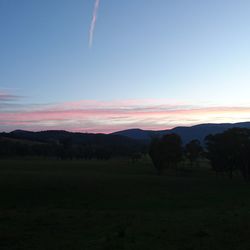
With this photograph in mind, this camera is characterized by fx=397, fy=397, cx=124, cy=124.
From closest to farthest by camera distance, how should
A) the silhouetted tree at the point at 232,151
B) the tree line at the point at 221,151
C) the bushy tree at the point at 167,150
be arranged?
the silhouetted tree at the point at 232,151, the tree line at the point at 221,151, the bushy tree at the point at 167,150

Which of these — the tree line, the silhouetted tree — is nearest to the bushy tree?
the tree line

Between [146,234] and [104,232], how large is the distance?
1.84 metres

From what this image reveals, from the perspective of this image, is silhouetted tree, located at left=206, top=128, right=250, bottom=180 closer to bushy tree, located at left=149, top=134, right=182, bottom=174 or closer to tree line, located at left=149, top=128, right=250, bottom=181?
tree line, located at left=149, top=128, right=250, bottom=181

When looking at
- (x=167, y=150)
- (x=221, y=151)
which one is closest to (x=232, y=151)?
(x=221, y=151)

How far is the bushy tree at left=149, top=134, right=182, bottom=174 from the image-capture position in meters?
81.8

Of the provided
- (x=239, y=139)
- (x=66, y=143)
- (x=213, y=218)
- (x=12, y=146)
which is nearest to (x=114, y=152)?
(x=66, y=143)

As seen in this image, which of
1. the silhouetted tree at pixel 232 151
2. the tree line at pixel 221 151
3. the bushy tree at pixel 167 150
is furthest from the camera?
the bushy tree at pixel 167 150

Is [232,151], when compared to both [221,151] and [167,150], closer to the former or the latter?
[221,151]

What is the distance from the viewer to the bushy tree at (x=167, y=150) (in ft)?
268

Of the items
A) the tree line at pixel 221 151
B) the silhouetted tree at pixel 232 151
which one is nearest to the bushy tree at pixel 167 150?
the tree line at pixel 221 151

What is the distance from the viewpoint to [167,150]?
8181cm

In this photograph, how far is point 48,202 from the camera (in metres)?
34.5

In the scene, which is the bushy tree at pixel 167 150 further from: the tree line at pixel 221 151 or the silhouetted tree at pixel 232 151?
the silhouetted tree at pixel 232 151

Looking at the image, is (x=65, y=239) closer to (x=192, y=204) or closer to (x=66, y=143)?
(x=192, y=204)
